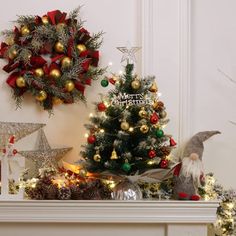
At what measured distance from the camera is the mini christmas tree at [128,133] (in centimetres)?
235

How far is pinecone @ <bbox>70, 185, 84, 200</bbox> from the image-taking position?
2.37 metres

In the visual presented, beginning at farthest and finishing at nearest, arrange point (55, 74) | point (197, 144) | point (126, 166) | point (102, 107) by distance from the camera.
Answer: point (55, 74), point (197, 144), point (102, 107), point (126, 166)

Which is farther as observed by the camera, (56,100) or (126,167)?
(56,100)

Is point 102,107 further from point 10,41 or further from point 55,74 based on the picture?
point 10,41

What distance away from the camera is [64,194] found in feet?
7.70

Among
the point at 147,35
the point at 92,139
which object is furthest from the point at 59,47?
the point at 92,139

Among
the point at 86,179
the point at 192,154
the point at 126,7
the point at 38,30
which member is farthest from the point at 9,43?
the point at 192,154

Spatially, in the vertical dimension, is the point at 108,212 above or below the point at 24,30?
below

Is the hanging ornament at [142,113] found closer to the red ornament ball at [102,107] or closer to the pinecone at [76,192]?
the red ornament ball at [102,107]

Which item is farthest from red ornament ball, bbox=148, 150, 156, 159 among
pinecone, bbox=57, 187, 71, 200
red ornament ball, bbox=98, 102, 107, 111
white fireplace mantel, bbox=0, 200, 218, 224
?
pinecone, bbox=57, 187, 71, 200

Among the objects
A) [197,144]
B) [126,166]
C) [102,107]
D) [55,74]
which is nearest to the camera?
[126,166]

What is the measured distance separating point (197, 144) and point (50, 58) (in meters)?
1.02

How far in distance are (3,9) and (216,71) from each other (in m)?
1.39

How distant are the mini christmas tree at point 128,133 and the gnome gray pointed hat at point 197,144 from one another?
0.66 ft
